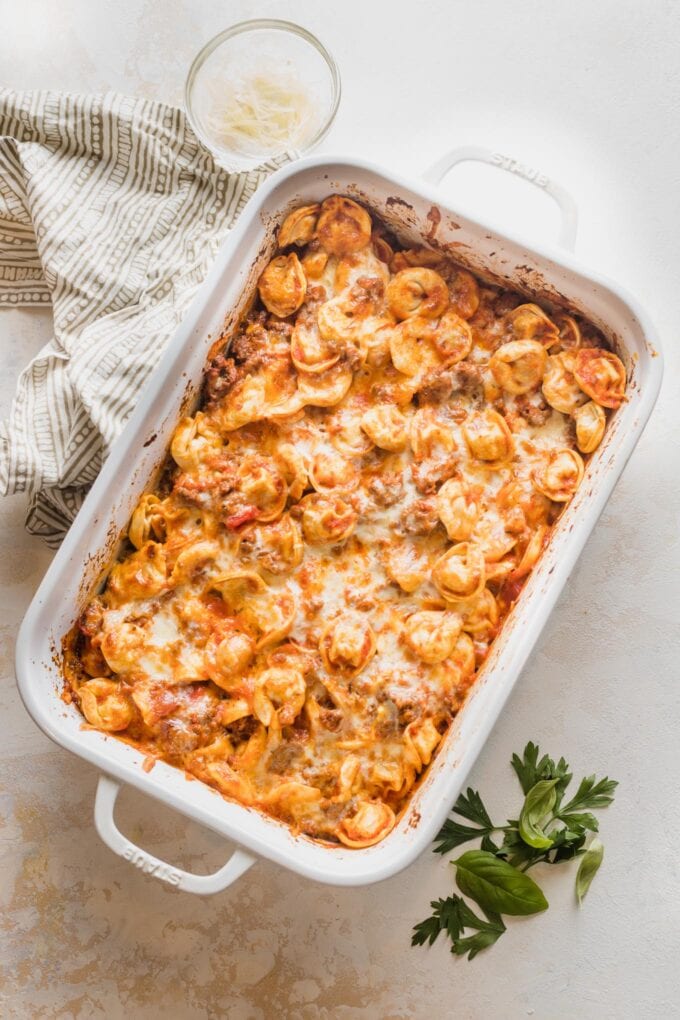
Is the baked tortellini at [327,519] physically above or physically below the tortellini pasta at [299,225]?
below

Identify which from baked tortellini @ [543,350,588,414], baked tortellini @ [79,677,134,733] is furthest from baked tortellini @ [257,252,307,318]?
baked tortellini @ [79,677,134,733]

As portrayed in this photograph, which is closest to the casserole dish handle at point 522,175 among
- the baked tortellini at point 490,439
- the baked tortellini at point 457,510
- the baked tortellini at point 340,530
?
the baked tortellini at point 340,530

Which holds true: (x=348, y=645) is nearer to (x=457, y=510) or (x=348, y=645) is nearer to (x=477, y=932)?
(x=457, y=510)

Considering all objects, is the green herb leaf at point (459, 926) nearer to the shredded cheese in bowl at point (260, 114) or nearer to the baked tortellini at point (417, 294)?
the baked tortellini at point (417, 294)

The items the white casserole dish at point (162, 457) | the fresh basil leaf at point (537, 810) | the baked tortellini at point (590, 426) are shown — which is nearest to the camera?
the white casserole dish at point (162, 457)

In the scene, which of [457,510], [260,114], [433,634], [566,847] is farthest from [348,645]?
[260,114]

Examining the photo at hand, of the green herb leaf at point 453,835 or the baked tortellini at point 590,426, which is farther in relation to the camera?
the green herb leaf at point 453,835

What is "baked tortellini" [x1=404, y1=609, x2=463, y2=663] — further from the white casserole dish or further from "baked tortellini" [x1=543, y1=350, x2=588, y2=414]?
"baked tortellini" [x1=543, y1=350, x2=588, y2=414]
